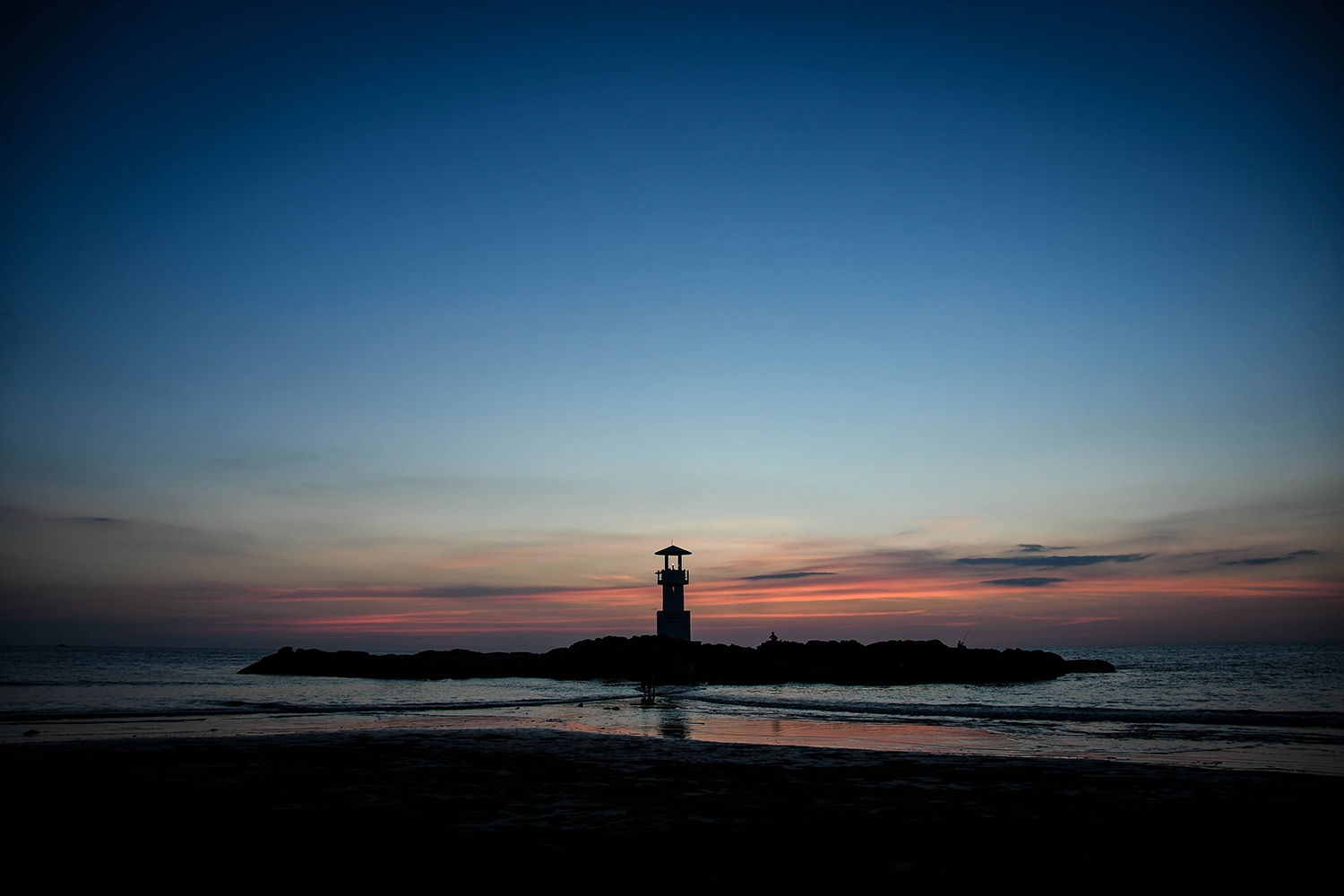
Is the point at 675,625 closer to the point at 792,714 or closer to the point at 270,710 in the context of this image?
the point at 792,714

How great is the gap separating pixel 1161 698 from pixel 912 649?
72.7 feet

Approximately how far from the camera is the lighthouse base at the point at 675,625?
62.9 meters

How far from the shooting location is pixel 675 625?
6306 centimetres

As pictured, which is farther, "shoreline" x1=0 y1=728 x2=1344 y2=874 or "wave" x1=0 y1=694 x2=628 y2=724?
"wave" x1=0 y1=694 x2=628 y2=724

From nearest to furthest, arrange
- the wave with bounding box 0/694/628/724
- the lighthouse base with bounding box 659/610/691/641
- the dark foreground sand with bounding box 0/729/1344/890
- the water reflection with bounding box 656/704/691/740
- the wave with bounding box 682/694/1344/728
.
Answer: the dark foreground sand with bounding box 0/729/1344/890
the water reflection with bounding box 656/704/691/740
the wave with bounding box 682/694/1344/728
the wave with bounding box 0/694/628/724
the lighthouse base with bounding box 659/610/691/641

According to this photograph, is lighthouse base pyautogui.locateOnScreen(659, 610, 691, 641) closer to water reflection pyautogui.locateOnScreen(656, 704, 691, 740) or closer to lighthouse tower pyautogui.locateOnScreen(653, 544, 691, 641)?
lighthouse tower pyautogui.locateOnScreen(653, 544, 691, 641)

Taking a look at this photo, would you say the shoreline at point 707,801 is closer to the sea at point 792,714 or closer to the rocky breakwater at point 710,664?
the sea at point 792,714

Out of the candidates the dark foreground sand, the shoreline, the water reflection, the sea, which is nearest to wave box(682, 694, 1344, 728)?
the sea

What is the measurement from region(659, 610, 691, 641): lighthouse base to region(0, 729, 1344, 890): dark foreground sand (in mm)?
46805

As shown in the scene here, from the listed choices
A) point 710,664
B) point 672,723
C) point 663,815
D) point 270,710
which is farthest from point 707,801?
point 710,664

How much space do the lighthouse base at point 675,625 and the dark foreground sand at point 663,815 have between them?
1843 inches

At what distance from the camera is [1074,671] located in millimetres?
75500

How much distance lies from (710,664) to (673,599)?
19.4ft

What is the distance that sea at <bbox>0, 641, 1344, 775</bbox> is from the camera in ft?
70.0
